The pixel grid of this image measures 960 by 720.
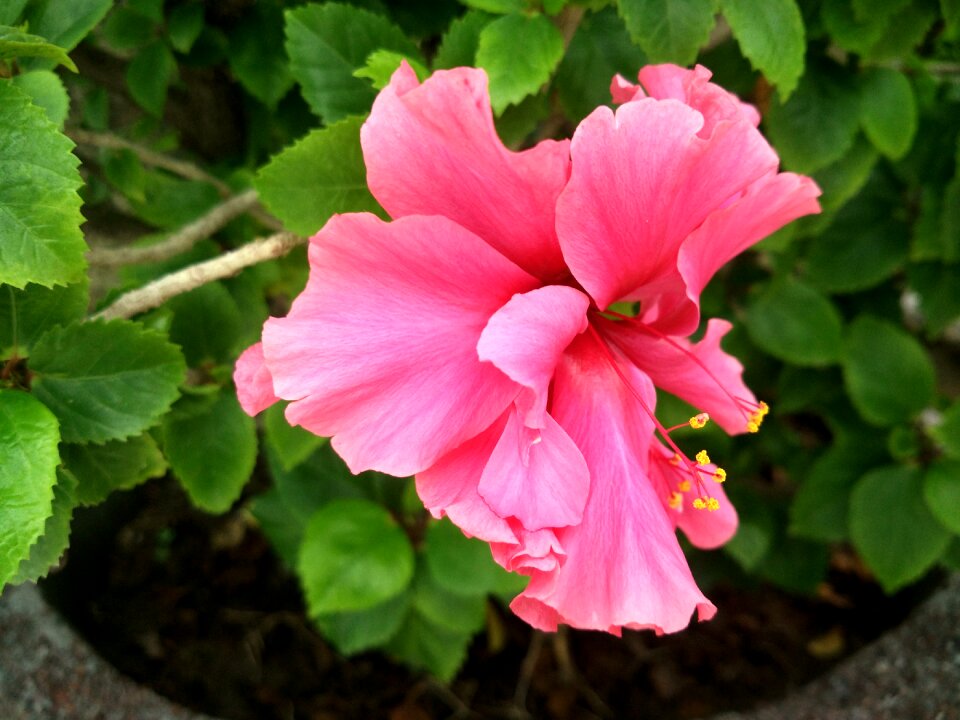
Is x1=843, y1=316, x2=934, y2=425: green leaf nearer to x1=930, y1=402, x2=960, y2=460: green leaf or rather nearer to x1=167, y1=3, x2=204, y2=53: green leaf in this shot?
x1=930, y1=402, x2=960, y2=460: green leaf

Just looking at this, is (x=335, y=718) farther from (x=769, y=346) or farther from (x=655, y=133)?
(x=655, y=133)

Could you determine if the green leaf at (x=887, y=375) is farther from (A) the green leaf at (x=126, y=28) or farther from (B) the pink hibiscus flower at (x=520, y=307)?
(A) the green leaf at (x=126, y=28)

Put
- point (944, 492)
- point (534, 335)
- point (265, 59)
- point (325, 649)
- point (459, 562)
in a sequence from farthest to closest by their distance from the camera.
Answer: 1. point (325, 649)
2. point (944, 492)
3. point (459, 562)
4. point (265, 59)
5. point (534, 335)

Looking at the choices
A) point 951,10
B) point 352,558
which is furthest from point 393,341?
point 951,10

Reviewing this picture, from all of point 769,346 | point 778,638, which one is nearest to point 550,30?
point 769,346

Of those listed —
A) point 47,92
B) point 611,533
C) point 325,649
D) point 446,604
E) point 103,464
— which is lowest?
point 325,649

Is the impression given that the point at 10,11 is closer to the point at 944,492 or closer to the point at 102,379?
the point at 102,379
